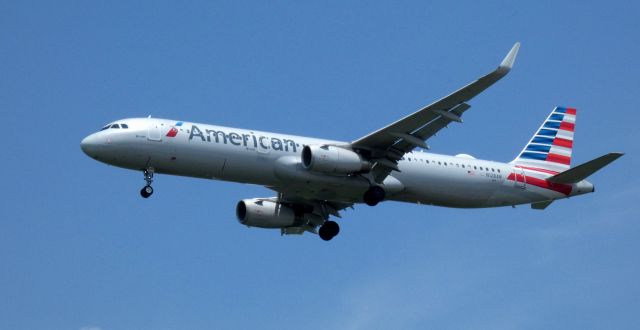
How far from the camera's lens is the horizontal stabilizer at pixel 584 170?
2141 inches

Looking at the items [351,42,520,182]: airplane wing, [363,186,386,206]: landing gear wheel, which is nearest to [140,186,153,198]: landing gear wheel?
[351,42,520,182]: airplane wing

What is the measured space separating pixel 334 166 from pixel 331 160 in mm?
315

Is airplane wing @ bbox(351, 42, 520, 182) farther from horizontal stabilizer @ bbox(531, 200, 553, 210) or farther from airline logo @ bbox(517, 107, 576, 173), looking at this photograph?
airline logo @ bbox(517, 107, 576, 173)

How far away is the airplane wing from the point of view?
159 ft

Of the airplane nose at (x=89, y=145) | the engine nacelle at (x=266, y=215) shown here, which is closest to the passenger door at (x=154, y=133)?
the airplane nose at (x=89, y=145)

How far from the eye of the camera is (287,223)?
59938 millimetres

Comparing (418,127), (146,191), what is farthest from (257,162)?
(418,127)

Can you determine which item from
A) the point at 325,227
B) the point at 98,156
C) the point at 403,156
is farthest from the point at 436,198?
the point at 98,156

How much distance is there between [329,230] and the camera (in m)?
60.4

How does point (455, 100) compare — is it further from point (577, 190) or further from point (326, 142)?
point (577, 190)

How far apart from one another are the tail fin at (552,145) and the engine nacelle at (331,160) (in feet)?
36.7

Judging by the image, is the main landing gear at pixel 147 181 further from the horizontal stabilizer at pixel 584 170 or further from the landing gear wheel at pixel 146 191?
the horizontal stabilizer at pixel 584 170

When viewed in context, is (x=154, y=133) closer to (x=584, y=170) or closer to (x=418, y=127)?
(x=418, y=127)

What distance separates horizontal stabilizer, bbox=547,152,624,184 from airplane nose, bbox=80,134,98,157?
74.6ft
